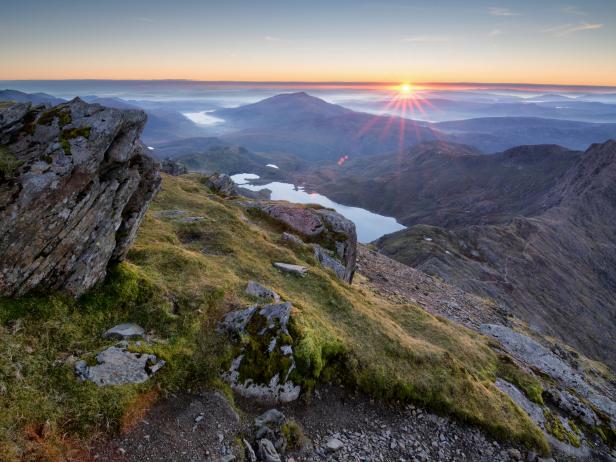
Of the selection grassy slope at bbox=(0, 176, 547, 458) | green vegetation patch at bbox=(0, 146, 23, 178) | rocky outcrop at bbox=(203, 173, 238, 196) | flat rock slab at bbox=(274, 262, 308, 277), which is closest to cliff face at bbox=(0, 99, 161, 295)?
green vegetation patch at bbox=(0, 146, 23, 178)

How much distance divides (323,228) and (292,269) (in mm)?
12267

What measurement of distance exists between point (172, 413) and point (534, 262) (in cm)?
18650

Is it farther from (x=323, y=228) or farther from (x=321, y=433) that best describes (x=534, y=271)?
(x=321, y=433)

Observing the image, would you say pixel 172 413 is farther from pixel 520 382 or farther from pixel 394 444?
pixel 520 382

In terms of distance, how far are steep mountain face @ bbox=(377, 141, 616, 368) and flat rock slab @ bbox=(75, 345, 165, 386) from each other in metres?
116

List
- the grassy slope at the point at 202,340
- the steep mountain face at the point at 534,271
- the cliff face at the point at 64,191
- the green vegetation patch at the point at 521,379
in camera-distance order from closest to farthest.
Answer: the grassy slope at the point at 202,340, the cliff face at the point at 64,191, the green vegetation patch at the point at 521,379, the steep mountain face at the point at 534,271

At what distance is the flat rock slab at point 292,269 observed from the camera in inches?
1054

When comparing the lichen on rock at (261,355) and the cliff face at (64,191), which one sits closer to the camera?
the cliff face at (64,191)

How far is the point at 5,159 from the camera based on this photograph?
1400 cm

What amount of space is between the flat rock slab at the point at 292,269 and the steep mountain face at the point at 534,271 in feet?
333

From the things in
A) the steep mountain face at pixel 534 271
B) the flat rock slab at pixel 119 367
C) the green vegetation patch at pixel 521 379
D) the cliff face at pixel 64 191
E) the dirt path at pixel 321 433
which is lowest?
the steep mountain face at pixel 534 271

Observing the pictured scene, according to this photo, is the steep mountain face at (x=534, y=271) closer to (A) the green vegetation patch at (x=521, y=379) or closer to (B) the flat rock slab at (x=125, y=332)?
(A) the green vegetation patch at (x=521, y=379)

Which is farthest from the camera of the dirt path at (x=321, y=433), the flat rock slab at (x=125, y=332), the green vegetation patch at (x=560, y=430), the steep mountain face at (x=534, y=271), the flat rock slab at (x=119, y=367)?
the steep mountain face at (x=534, y=271)

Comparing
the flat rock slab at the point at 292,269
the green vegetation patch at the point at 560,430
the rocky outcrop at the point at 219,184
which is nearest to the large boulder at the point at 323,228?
the flat rock slab at the point at 292,269
